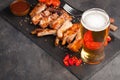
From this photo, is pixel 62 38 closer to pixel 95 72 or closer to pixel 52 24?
pixel 52 24

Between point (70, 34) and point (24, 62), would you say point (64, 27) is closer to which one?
point (70, 34)

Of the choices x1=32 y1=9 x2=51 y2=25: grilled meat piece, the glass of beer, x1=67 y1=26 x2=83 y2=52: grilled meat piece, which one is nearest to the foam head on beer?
the glass of beer

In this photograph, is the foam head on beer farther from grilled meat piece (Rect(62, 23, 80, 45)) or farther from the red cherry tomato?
grilled meat piece (Rect(62, 23, 80, 45))

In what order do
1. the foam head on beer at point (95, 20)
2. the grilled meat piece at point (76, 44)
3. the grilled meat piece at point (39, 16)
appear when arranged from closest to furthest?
1. the foam head on beer at point (95, 20)
2. the grilled meat piece at point (76, 44)
3. the grilled meat piece at point (39, 16)

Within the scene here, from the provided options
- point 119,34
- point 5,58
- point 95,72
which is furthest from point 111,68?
point 5,58

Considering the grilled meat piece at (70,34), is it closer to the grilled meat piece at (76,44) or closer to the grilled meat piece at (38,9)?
the grilled meat piece at (76,44)

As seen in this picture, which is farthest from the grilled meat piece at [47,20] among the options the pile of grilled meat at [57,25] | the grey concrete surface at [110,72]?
the grey concrete surface at [110,72]
